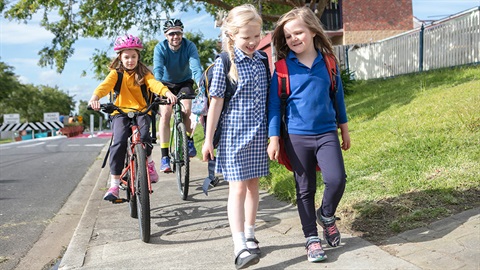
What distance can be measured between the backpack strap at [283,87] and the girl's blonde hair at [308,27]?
0.17 meters

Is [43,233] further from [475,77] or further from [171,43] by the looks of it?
[475,77]

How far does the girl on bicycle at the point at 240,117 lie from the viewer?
3553 millimetres

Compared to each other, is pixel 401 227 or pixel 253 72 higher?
pixel 253 72

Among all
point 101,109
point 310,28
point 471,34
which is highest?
point 471,34

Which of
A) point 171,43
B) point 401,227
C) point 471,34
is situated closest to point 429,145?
point 401,227

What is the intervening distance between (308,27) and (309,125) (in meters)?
0.67

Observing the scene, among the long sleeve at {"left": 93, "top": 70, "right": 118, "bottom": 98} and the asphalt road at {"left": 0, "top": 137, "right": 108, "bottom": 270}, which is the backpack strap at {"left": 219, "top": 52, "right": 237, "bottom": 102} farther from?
the asphalt road at {"left": 0, "top": 137, "right": 108, "bottom": 270}

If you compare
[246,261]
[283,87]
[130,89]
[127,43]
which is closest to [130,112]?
[130,89]

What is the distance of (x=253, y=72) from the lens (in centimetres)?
364

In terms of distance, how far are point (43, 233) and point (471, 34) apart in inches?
497

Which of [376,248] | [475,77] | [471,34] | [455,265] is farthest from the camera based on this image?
[471,34]

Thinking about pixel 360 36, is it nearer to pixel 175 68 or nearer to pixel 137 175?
pixel 175 68

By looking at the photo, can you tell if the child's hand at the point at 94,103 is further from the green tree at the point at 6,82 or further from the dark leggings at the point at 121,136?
the green tree at the point at 6,82

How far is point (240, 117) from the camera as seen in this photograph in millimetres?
3590
